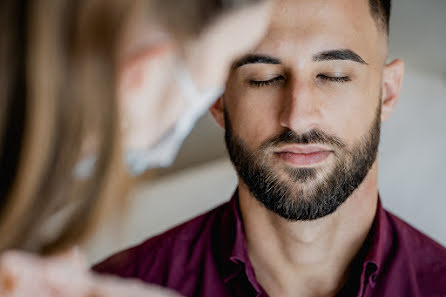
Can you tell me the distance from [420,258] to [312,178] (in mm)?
268

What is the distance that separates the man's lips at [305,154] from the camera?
97 centimetres

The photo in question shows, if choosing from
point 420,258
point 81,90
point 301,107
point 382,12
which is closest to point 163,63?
point 81,90

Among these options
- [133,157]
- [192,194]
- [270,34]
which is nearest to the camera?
[133,157]

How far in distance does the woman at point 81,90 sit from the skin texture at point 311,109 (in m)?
0.41

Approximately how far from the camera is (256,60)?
976 millimetres

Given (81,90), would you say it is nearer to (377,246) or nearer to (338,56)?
(338,56)

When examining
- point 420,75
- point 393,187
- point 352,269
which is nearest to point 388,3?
point 420,75

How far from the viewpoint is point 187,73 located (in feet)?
1.71

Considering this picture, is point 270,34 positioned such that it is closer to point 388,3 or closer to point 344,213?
point 388,3

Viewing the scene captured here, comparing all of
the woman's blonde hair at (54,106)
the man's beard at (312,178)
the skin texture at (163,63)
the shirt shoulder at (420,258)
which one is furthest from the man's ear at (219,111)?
the woman's blonde hair at (54,106)

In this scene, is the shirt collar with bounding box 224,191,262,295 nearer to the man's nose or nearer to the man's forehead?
the man's nose

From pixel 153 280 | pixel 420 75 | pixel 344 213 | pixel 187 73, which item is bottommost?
pixel 153 280

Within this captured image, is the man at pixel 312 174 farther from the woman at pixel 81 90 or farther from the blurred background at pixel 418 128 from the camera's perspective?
the woman at pixel 81 90

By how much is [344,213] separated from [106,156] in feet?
2.33
